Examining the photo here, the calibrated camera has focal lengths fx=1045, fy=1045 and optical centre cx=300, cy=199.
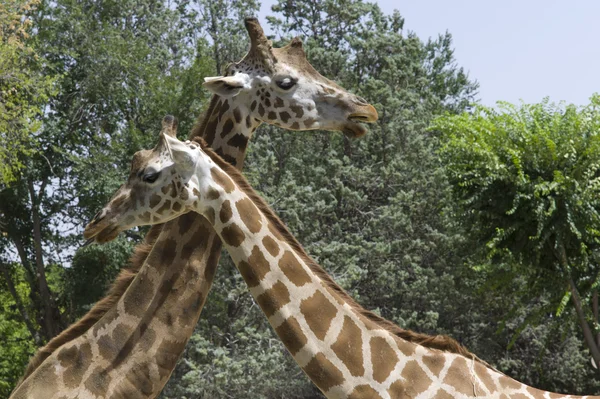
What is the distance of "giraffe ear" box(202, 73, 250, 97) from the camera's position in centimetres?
734

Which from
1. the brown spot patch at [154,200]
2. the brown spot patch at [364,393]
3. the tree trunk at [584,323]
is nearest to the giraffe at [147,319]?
the brown spot patch at [154,200]

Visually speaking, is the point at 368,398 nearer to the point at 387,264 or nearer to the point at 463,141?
the point at 463,141

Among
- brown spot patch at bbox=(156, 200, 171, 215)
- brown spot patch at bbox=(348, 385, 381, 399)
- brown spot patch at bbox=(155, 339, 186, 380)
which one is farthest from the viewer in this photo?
brown spot patch at bbox=(155, 339, 186, 380)

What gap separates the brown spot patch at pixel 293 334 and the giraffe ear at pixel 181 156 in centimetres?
106

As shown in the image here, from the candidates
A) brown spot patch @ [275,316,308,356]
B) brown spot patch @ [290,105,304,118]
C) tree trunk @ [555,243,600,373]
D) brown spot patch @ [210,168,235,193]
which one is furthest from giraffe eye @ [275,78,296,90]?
tree trunk @ [555,243,600,373]

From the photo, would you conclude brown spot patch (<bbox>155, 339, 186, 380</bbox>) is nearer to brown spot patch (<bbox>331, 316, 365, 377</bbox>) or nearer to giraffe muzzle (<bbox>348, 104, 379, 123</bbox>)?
brown spot patch (<bbox>331, 316, 365, 377</bbox>)

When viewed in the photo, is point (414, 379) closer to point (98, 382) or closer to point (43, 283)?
point (98, 382)

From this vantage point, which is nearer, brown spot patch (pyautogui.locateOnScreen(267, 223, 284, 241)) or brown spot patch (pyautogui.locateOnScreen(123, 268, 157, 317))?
brown spot patch (pyautogui.locateOnScreen(267, 223, 284, 241))

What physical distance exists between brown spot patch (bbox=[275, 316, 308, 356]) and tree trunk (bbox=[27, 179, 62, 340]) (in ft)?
87.9

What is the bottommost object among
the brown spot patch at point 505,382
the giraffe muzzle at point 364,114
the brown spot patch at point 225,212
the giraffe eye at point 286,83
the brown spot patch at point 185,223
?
the brown spot patch at point 505,382

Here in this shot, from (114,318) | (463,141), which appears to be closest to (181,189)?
(114,318)

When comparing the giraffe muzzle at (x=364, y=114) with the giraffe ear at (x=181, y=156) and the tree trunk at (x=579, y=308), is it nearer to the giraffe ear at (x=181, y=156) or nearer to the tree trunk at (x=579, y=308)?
the giraffe ear at (x=181, y=156)

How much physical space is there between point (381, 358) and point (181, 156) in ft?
5.39

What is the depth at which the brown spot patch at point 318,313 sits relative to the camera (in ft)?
19.6
